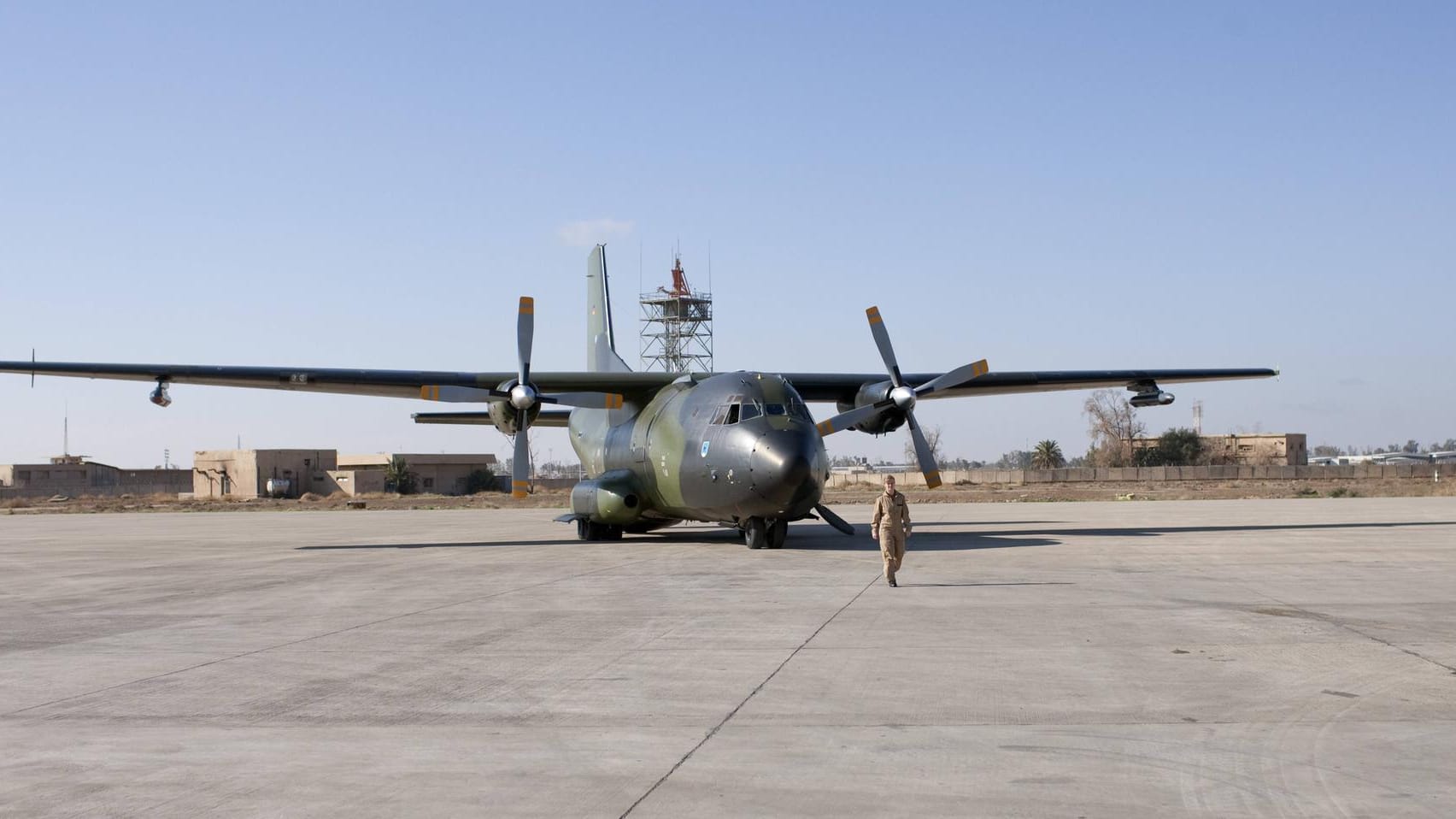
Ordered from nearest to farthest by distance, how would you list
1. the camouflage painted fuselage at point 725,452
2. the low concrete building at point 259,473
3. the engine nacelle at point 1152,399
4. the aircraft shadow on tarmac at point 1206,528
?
1. the camouflage painted fuselage at point 725,452
2. the aircraft shadow on tarmac at point 1206,528
3. the engine nacelle at point 1152,399
4. the low concrete building at point 259,473

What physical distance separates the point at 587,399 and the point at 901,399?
743 cm

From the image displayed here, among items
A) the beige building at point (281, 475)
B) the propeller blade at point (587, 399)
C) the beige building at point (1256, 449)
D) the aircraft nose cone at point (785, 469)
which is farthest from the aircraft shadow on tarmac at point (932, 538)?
the beige building at point (1256, 449)

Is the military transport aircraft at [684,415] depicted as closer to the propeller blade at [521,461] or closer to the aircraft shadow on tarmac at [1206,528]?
the propeller blade at [521,461]

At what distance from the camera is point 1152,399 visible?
112 ft

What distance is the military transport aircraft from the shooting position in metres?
24.7

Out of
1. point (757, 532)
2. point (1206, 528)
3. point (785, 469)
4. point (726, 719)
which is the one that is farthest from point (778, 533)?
point (726, 719)

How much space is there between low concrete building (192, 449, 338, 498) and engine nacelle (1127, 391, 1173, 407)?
246 feet

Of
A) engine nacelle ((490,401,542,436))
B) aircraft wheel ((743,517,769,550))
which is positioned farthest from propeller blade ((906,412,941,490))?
engine nacelle ((490,401,542,436))

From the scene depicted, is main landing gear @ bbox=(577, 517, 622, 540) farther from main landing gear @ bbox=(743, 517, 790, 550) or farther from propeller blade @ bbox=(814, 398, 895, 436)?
propeller blade @ bbox=(814, 398, 895, 436)

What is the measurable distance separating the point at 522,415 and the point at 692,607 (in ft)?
47.5

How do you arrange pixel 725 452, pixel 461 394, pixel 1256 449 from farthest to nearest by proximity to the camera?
pixel 1256 449 < pixel 461 394 < pixel 725 452

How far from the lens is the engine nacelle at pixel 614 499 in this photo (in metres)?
28.8

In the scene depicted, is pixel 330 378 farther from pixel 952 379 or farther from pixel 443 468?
pixel 443 468

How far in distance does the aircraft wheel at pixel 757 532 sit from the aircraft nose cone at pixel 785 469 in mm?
1078
